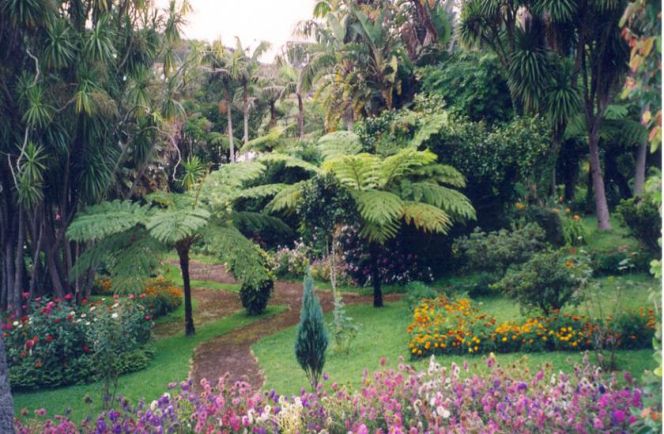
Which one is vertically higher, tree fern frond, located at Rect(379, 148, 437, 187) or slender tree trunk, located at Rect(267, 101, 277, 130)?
slender tree trunk, located at Rect(267, 101, 277, 130)

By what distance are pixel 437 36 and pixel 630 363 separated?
1277 centimetres

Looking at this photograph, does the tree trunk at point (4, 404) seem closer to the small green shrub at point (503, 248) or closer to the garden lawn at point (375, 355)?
the garden lawn at point (375, 355)

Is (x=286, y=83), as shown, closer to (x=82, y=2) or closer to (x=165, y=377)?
(x=82, y=2)

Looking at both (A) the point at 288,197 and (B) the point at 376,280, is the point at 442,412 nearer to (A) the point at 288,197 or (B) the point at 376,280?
(B) the point at 376,280

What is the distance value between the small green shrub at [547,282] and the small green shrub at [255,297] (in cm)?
487

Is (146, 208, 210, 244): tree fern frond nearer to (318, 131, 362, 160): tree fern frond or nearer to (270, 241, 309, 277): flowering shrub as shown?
(318, 131, 362, 160): tree fern frond

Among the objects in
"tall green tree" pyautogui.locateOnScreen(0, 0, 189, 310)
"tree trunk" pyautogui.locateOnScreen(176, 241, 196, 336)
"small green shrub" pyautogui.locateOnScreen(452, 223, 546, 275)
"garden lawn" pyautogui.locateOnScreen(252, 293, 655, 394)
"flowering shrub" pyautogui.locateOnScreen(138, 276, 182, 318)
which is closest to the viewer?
"garden lawn" pyautogui.locateOnScreen(252, 293, 655, 394)

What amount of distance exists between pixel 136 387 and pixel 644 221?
25.8 feet

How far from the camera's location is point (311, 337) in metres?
6.30

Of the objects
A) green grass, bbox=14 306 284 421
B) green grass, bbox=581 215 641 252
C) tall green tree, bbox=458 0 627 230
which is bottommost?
green grass, bbox=14 306 284 421

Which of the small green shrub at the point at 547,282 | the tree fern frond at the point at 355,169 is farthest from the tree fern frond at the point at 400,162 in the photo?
the small green shrub at the point at 547,282

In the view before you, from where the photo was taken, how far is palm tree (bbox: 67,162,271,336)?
850 cm

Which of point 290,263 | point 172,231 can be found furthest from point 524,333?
point 290,263

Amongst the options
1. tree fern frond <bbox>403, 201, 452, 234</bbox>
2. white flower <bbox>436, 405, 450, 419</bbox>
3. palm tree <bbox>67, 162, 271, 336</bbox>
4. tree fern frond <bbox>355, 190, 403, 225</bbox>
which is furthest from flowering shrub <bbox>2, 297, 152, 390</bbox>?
white flower <bbox>436, 405, 450, 419</bbox>
